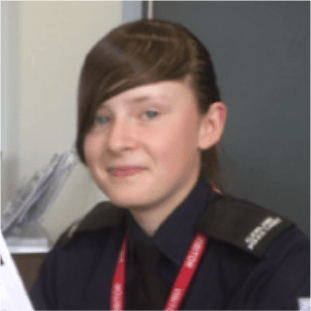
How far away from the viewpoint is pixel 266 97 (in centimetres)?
89

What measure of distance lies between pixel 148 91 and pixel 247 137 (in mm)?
425

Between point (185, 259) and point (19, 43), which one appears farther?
point (19, 43)

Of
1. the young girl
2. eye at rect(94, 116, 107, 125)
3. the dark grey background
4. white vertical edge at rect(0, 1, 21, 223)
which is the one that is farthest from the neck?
white vertical edge at rect(0, 1, 21, 223)

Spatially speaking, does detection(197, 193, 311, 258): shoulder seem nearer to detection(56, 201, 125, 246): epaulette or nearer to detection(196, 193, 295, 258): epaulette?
detection(196, 193, 295, 258): epaulette

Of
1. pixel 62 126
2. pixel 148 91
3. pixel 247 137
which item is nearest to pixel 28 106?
pixel 62 126

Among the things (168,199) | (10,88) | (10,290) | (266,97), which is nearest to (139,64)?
(168,199)

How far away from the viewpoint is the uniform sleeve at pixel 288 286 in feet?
1.67

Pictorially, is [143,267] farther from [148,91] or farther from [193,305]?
[148,91]

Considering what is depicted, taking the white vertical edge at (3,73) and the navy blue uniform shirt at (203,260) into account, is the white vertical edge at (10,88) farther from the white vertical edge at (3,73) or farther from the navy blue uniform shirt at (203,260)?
the navy blue uniform shirt at (203,260)

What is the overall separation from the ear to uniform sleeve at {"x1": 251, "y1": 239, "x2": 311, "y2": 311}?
0.15 meters

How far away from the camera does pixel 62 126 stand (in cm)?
143

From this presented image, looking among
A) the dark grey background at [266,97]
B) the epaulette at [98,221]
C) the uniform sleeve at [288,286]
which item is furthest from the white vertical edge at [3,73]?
the uniform sleeve at [288,286]

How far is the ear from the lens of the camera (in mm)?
604

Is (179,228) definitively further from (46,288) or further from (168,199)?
(46,288)
